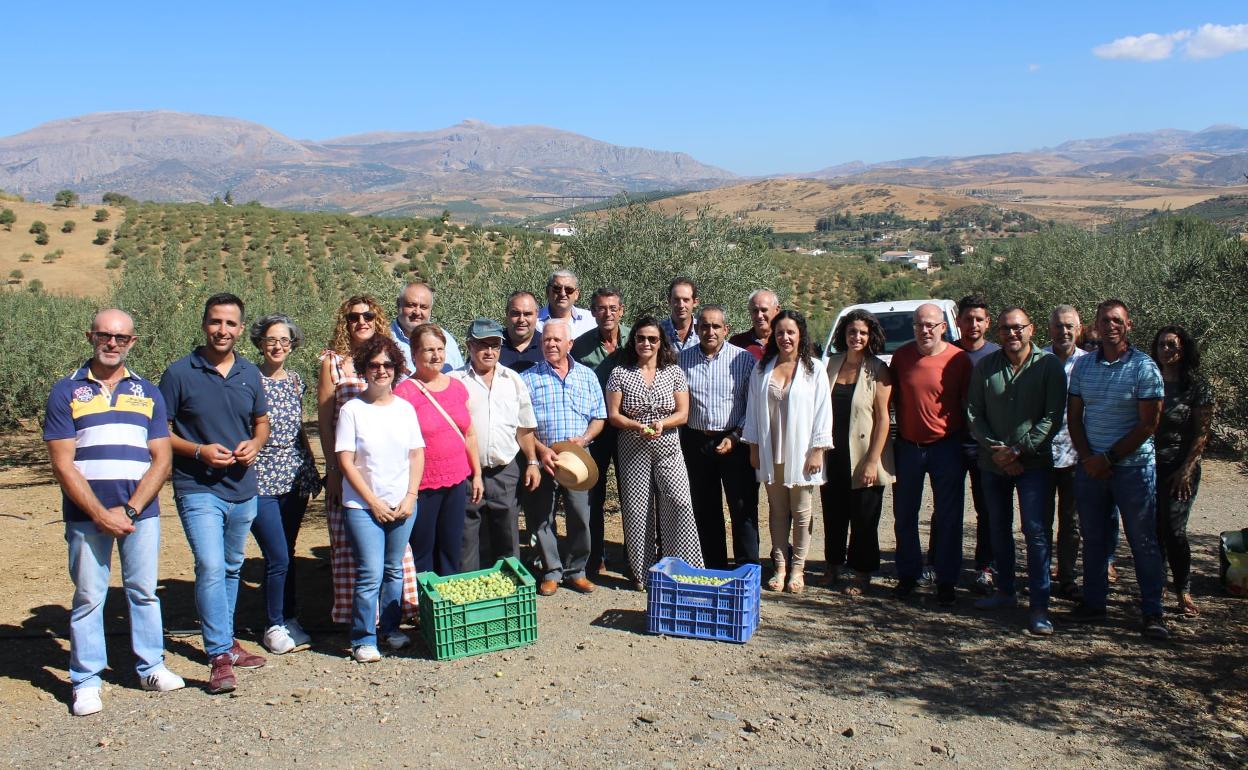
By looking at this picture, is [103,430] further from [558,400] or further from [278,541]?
[558,400]

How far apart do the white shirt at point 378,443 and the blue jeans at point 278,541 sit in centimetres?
49

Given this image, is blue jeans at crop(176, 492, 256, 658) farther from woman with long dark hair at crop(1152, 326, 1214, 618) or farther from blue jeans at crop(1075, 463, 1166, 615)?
woman with long dark hair at crop(1152, 326, 1214, 618)

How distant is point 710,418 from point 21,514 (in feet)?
23.4

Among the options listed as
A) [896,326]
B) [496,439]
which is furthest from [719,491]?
[896,326]

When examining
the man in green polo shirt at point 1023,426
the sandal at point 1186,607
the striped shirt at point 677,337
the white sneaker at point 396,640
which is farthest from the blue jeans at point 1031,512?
the white sneaker at point 396,640

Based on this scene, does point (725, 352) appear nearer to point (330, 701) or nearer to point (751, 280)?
point (330, 701)

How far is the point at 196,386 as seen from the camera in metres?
4.71

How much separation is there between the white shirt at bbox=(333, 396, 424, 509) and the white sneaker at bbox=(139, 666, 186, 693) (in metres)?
1.23

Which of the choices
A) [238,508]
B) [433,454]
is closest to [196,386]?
[238,508]

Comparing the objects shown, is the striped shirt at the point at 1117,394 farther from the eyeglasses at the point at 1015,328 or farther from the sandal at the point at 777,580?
the sandal at the point at 777,580

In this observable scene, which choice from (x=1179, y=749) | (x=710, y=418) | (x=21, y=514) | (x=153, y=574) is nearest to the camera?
(x=1179, y=749)

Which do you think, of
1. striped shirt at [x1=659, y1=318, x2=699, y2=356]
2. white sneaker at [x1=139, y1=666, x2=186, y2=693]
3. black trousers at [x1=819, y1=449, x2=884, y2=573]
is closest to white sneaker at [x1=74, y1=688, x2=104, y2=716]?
white sneaker at [x1=139, y1=666, x2=186, y2=693]

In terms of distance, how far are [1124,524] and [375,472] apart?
14.4ft

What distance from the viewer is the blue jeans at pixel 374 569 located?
4949 mm
